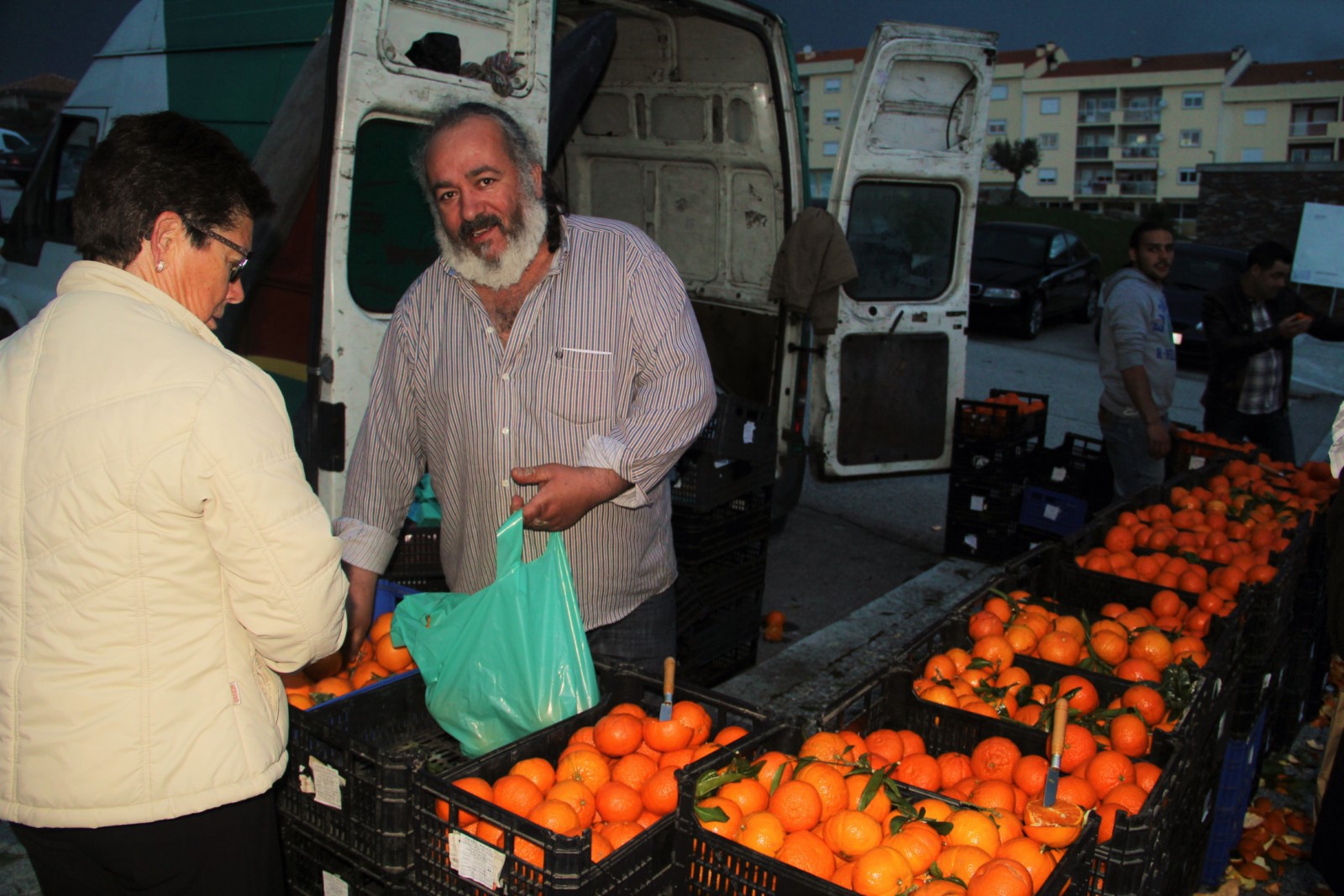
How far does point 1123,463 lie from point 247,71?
490 cm

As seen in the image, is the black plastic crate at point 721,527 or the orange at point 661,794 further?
the black plastic crate at point 721,527

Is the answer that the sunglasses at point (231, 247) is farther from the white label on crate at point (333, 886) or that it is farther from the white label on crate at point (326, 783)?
the white label on crate at point (333, 886)

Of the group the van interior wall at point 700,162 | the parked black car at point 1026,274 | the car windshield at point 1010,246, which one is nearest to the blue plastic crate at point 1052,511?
the van interior wall at point 700,162

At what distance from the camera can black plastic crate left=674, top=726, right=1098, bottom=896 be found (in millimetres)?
1600

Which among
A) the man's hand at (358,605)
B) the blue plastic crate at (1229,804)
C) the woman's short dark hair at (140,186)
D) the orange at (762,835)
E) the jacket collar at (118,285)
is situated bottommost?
the blue plastic crate at (1229,804)

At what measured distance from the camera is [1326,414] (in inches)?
516

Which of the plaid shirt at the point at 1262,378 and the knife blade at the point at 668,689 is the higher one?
the plaid shirt at the point at 1262,378

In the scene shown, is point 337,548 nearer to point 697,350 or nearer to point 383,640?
point 383,640

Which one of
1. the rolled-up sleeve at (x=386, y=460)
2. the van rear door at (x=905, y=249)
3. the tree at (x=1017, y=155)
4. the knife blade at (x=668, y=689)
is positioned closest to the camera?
the knife blade at (x=668, y=689)

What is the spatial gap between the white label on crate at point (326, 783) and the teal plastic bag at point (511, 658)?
12.2 inches

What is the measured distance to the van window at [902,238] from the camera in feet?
19.9

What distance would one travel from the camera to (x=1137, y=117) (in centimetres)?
7869

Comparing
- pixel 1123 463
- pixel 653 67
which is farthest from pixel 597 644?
pixel 653 67

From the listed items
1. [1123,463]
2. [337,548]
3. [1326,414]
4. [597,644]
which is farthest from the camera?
[1326,414]
